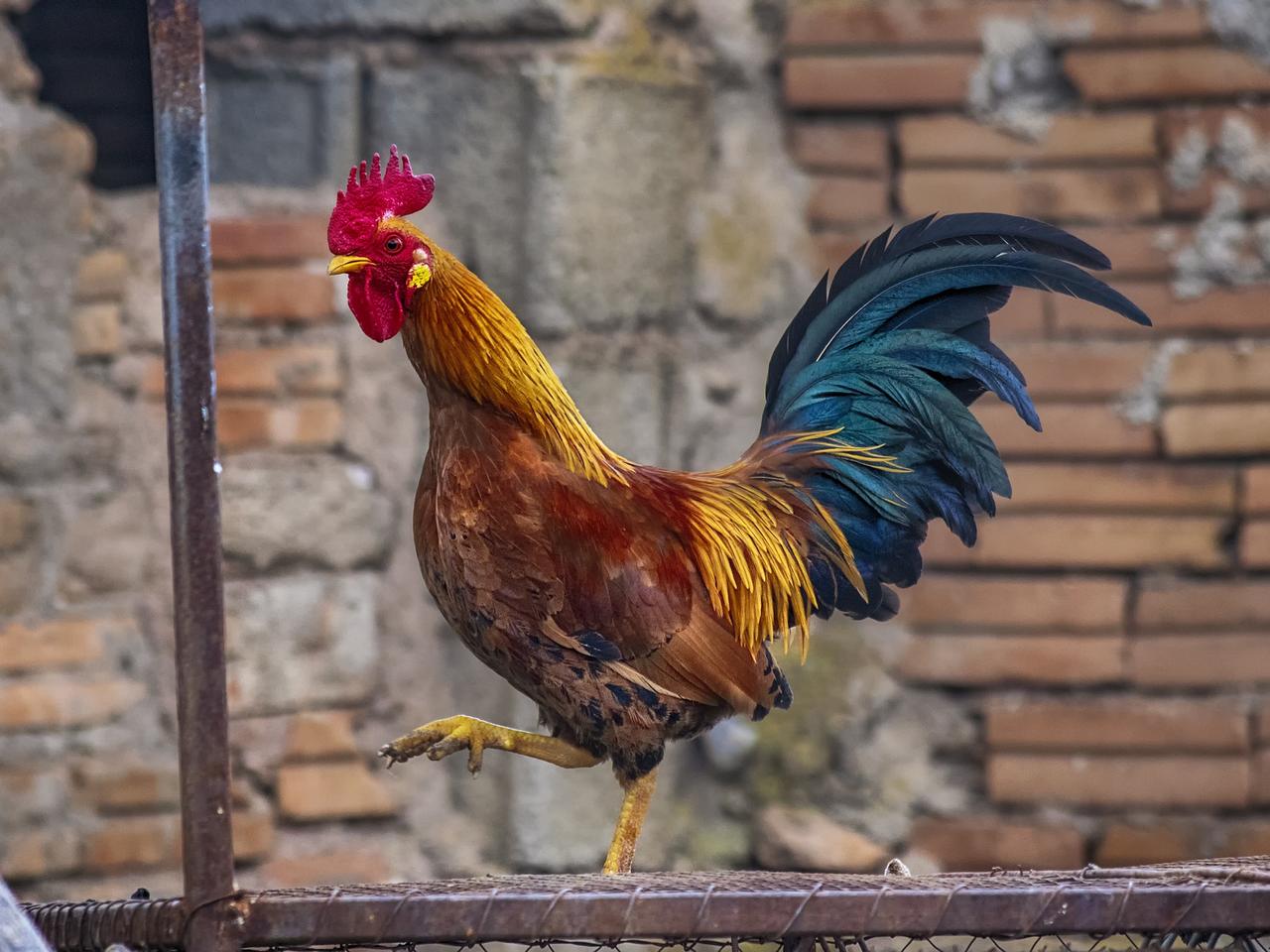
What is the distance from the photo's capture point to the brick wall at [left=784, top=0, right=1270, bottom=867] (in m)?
2.56

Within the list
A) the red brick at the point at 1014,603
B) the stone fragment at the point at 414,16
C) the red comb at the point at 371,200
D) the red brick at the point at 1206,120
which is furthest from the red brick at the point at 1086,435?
the red comb at the point at 371,200

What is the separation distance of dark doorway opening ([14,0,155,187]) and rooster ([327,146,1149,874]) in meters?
1.01

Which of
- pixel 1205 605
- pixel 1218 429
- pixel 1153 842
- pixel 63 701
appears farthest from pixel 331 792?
pixel 1218 429

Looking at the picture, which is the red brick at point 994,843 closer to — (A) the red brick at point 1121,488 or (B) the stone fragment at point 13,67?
(A) the red brick at point 1121,488

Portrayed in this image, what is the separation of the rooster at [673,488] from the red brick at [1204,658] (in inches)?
37.7

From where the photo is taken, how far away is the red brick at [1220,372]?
8.38 ft

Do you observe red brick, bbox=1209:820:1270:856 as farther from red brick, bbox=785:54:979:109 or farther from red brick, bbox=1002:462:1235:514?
red brick, bbox=785:54:979:109

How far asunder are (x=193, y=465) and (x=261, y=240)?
1333 mm

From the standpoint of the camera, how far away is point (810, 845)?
2600 mm

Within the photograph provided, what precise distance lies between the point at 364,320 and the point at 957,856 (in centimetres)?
155

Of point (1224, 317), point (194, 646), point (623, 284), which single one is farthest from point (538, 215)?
point (194, 646)

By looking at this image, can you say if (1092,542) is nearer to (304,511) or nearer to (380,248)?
(304,511)

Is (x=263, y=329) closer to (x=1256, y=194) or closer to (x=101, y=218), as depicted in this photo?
(x=101, y=218)

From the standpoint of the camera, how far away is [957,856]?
104 inches
